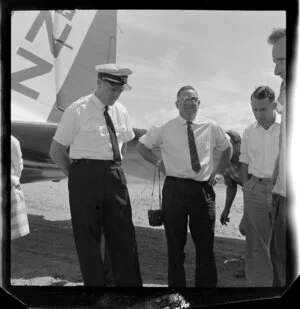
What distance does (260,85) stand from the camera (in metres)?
3.38

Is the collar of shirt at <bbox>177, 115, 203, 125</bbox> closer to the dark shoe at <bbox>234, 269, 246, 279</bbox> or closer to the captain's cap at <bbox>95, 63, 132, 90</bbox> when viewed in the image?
the captain's cap at <bbox>95, 63, 132, 90</bbox>

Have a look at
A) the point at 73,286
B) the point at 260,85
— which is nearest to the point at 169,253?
the point at 73,286

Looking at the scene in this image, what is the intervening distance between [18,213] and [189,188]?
42.5 inches

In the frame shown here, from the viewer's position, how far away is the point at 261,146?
349 cm

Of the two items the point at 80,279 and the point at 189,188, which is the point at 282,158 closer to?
the point at 189,188

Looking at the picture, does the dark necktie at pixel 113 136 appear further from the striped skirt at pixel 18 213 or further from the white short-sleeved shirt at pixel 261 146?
the white short-sleeved shirt at pixel 261 146

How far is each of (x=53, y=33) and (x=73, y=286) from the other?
5.23 feet

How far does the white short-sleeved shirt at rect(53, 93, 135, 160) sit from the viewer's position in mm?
3434

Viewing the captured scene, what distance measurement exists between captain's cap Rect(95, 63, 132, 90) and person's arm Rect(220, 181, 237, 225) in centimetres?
93

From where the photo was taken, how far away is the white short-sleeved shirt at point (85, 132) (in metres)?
3.43

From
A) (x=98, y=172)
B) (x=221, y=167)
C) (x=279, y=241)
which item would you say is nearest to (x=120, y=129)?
(x=98, y=172)

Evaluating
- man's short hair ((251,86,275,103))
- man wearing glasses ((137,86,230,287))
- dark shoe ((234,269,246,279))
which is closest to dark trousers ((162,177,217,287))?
man wearing glasses ((137,86,230,287))

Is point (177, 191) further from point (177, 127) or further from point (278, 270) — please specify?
point (278, 270)

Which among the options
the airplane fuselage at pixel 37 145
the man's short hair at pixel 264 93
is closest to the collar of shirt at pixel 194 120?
the man's short hair at pixel 264 93
